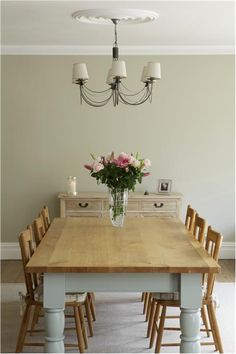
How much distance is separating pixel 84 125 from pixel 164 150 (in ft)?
3.24

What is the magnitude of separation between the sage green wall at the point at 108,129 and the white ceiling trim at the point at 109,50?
0.06 meters

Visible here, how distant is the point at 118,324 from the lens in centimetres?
450

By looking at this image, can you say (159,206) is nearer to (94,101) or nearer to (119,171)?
(94,101)

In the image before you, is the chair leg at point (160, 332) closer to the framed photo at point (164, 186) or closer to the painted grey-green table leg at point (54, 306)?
the painted grey-green table leg at point (54, 306)

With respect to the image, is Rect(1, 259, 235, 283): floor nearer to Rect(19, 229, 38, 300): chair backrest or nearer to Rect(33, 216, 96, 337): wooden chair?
Rect(33, 216, 96, 337): wooden chair

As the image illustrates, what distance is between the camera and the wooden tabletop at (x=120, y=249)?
10.4ft

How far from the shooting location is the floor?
5828 mm

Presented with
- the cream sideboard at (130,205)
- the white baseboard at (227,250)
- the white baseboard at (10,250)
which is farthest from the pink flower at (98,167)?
the white baseboard at (227,250)

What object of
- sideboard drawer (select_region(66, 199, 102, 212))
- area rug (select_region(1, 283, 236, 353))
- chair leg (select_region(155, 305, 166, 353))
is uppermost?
sideboard drawer (select_region(66, 199, 102, 212))

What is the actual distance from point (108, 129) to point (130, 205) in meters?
0.98

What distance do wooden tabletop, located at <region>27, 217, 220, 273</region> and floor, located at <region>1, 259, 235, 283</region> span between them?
1.36 m

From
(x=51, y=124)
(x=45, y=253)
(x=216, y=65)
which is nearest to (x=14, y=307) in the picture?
(x=45, y=253)

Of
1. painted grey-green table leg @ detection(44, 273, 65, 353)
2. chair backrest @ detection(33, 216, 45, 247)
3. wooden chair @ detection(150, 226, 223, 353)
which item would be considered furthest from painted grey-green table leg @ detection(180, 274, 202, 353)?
chair backrest @ detection(33, 216, 45, 247)

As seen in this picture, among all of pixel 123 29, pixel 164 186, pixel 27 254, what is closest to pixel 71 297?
pixel 27 254
